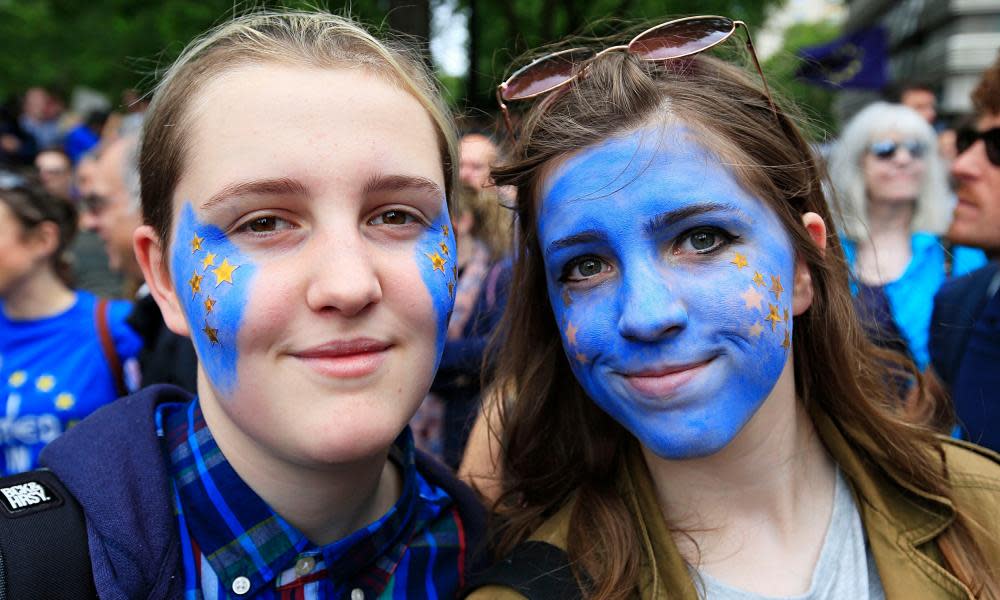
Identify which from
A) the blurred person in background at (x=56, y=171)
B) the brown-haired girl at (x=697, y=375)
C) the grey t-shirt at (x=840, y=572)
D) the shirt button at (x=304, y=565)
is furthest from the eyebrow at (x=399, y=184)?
the blurred person in background at (x=56, y=171)

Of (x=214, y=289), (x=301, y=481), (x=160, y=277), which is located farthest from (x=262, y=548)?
(x=160, y=277)

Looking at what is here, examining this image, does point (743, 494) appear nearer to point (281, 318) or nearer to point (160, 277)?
point (281, 318)

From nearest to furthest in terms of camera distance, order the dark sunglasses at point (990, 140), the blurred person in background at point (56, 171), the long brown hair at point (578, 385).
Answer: the long brown hair at point (578, 385) < the dark sunglasses at point (990, 140) < the blurred person in background at point (56, 171)

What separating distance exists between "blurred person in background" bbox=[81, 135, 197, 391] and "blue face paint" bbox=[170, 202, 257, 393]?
4.66 feet

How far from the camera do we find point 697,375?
1.92m

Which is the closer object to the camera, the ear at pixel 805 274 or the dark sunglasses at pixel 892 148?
the ear at pixel 805 274

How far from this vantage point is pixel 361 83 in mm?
1967

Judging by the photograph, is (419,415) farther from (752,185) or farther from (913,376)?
(752,185)

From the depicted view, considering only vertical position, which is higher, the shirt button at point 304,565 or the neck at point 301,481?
the neck at point 301,481

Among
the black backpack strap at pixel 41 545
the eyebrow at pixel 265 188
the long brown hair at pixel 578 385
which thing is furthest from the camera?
the long brown hair at pixel 578 385

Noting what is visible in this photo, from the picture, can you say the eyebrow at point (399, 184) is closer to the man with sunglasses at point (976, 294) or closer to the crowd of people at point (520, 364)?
the crowd of people at point (520, 364)

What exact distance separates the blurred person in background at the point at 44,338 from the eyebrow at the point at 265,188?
7.38ft

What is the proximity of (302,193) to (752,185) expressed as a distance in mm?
976

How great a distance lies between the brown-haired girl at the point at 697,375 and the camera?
6.40 ft
